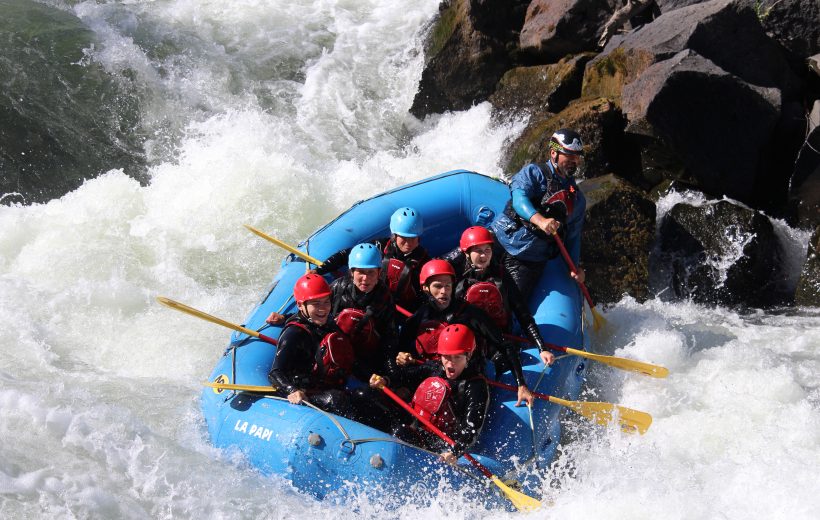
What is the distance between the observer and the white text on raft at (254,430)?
4.43 meters

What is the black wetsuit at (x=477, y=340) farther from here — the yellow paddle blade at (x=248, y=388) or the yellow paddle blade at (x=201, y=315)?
the yellow paddle blade at (x=201, y=315)

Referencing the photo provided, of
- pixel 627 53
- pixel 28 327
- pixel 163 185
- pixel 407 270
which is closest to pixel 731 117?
pixel 627 53

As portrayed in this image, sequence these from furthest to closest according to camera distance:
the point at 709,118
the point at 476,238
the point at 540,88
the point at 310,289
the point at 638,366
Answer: the point at 540,88
the point at 709,118
the point at 638,366
the point at 476,238
the point at 310,289

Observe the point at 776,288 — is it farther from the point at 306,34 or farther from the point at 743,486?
the point at 306,34

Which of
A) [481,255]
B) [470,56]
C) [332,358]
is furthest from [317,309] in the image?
[470,56]

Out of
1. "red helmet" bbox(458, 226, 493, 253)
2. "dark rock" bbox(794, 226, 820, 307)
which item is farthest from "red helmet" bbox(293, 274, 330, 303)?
"dark rock" bbox(794, 226, 820, 307)

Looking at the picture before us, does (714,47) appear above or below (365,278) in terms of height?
above

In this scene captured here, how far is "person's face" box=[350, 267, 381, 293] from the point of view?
4836 millimetres

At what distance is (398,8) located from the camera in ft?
37.0

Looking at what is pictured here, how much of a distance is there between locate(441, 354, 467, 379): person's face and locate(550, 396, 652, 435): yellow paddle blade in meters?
0.75

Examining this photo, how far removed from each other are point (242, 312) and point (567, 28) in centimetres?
431

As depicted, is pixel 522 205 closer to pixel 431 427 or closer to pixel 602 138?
pixel 431 427

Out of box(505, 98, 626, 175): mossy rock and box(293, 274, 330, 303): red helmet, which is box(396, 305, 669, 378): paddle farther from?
box(505, 98, 626, 175): mossy rock

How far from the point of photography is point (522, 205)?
18.1ft
